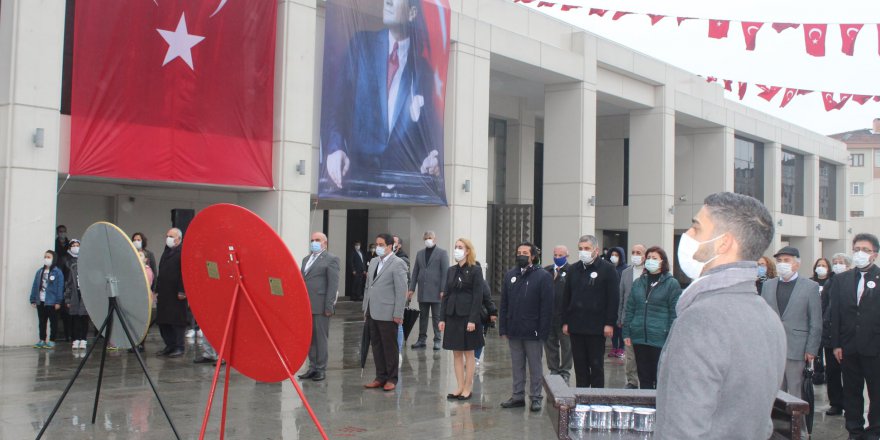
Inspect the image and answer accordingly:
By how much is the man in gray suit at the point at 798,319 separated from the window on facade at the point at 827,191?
125ft

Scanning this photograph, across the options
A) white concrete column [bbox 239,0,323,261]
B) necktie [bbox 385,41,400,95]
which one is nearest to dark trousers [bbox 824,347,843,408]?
white concrete column [bbox 239,0,323,261]

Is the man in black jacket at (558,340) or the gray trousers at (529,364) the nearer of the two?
the gray trousers at (529,364)

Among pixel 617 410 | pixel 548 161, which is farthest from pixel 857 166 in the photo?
pixel 617 410

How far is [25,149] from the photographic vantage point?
1300 centimetres

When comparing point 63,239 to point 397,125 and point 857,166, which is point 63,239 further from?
point 857,166

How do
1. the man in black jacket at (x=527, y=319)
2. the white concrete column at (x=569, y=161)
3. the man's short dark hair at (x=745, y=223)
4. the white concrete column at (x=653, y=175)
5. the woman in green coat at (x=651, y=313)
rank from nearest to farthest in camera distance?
the man's short dark hair at (x=745, y=223)
the woman in green coat at (x=651, y=313)
the man in black jacket at (x=527, y=319)
the white concrete column at (x=569, y=161)
the white concrete column at (x=653, y=175)

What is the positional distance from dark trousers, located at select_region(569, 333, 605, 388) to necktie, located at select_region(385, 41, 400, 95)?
10521 mm

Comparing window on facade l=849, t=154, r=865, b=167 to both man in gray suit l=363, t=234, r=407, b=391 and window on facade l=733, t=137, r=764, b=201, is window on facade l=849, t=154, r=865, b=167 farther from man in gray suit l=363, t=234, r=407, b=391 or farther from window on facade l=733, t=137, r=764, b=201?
man in gray suit l=363, t=234, r=407, b=391

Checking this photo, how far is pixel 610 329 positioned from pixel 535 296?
36.9 inches

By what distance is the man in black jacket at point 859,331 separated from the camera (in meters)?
7.67

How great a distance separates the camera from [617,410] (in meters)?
4.30

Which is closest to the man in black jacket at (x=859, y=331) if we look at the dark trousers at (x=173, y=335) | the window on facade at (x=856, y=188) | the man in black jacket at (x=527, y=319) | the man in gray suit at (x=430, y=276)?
the man in black jacket at (x=527, y=319)

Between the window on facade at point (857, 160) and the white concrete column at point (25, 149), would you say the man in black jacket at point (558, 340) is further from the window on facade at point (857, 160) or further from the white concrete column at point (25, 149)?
the window on facade at point (857, 160)

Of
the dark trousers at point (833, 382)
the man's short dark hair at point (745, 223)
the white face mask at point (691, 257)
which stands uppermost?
Answer: the man's short dark hair at point (745, 223)
